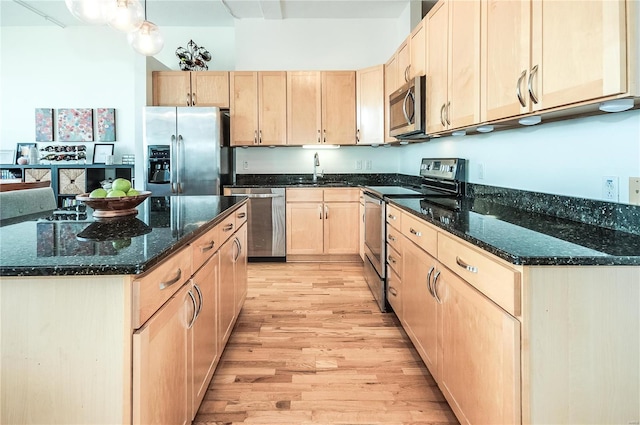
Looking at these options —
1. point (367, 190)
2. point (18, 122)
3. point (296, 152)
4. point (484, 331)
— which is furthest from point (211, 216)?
point (18, 122)

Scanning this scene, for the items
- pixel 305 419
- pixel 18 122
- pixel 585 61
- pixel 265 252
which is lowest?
pixel 305 419

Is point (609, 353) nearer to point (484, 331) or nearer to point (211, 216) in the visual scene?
point (484, 331)

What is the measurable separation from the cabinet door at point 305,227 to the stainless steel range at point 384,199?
3.57 ft

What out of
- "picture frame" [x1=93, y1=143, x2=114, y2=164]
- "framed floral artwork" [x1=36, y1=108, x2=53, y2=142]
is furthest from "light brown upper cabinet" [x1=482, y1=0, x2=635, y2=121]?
"framed floral artwork" [x1=36, y1=108, x2=53, y2=142]

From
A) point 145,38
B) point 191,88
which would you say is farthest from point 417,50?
point 191,88

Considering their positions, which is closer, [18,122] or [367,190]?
[367,190]

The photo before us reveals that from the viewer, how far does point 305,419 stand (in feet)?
5.78

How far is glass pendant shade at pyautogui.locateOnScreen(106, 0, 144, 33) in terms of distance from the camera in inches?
88.8

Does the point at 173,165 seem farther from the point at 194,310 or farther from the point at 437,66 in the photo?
the point at 194,310

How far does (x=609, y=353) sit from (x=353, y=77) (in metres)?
4.28

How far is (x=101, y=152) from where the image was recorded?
5465 mm

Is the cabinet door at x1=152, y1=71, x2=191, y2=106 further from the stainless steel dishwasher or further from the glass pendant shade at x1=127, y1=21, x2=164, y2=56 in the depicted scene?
the glass pendant shade at x1=127, y1=21, x2=164, y2=56

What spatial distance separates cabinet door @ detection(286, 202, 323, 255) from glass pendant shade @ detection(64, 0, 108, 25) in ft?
9.39

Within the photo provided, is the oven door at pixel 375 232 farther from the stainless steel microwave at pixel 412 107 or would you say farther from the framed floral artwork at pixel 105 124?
the framed floral artwork at pixel 105 124
